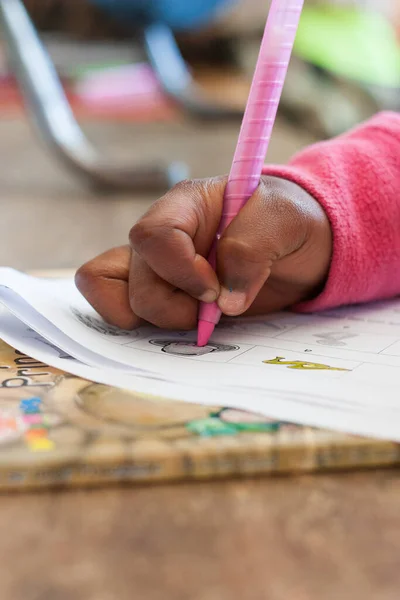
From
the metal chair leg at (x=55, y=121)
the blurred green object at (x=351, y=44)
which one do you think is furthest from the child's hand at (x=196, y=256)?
the blurred green object at (x=351, y=44)

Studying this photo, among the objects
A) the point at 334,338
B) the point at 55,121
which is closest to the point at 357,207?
the point at 334,338

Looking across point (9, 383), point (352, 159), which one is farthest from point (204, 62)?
point (9, 383)

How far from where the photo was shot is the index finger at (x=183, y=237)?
404mm

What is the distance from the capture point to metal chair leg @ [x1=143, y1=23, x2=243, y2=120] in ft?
5.37

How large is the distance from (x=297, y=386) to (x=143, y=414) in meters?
0.07

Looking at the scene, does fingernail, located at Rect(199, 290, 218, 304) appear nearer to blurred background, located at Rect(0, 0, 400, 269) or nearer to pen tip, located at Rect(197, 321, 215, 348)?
pen tip, located at Rect(197, 321, 215, 348)

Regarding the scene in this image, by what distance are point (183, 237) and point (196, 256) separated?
0.04ft

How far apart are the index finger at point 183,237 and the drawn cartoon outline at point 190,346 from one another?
0.03m

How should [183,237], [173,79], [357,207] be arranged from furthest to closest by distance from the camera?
[173,79] → [357,207] → [183,237]

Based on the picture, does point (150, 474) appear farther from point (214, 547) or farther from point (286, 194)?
point (286, 194)

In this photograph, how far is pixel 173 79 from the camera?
174cm

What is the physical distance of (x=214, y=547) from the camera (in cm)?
27

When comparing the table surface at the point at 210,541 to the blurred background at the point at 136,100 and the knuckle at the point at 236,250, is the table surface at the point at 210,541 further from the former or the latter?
the blurred background at the point at 136,100

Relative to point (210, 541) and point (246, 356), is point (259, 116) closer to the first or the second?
point (246, 356)
